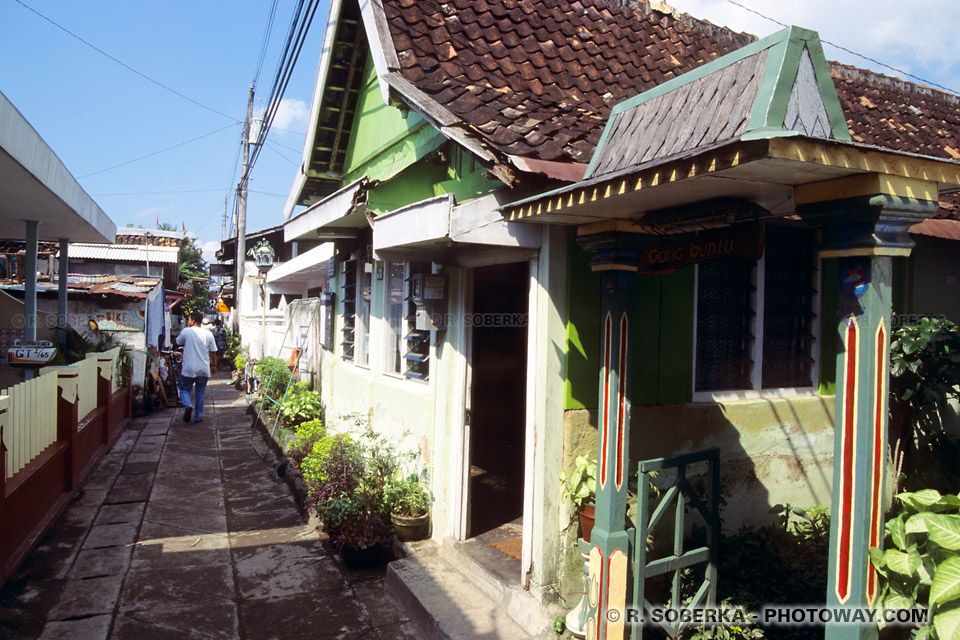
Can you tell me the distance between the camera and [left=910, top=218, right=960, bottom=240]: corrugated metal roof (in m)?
4.27

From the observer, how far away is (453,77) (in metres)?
5.20

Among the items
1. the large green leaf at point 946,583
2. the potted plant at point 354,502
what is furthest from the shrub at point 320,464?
the large green leaf at point 946,583

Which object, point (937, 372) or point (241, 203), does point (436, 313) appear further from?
point (241, 203)

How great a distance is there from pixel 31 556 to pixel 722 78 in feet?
22.2

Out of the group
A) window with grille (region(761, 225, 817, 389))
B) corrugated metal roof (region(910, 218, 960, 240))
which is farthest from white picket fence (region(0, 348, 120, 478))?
corrugated metal roof (region(910, 218, 960, 240))

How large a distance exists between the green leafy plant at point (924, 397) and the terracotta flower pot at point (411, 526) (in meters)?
4.05

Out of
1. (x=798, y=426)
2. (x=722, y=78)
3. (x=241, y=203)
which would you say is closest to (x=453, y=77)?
(x=722, y=78)

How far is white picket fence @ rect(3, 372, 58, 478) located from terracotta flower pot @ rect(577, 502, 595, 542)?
15.2 feet

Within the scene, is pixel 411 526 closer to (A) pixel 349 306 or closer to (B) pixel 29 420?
(B) pixel 29 420

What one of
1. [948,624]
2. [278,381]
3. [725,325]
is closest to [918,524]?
[948,624]

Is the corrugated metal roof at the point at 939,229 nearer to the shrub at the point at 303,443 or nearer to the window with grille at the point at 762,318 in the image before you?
the window with grille at the point at 762,318

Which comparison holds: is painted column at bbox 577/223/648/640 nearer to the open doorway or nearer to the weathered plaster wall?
the weathered plaster wall

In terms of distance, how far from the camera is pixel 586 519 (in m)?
4.08

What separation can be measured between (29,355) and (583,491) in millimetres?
7434
